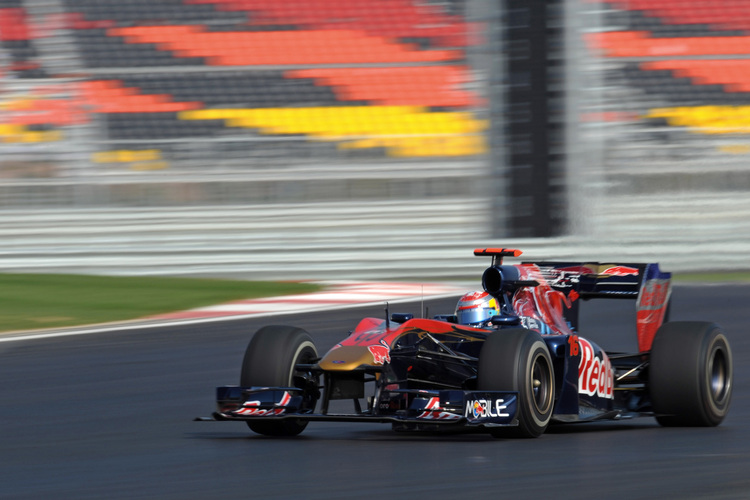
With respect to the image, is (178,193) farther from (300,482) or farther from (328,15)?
(300,482)

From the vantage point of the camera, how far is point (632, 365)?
650 cm

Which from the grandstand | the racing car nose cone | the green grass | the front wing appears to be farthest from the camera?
the grandstand

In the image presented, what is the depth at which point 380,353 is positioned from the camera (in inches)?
221

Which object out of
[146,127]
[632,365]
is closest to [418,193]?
[146,127]

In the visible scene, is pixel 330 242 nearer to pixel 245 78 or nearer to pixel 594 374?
pixel 245 78

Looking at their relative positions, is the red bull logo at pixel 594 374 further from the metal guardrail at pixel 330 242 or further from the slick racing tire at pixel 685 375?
the metal guardrail at pixel 330 242

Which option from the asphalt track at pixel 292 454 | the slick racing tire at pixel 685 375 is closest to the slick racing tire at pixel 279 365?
the asphalt track at pixel 292 454

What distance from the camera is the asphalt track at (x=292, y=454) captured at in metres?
4.57

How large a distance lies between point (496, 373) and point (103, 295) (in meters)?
9.42

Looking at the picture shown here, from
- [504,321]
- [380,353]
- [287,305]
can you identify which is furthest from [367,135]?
[380,353]

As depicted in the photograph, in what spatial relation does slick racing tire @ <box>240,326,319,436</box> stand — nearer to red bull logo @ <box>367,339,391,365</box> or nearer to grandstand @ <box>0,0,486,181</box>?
red bull logo @ <box>367,339,391,365</box>

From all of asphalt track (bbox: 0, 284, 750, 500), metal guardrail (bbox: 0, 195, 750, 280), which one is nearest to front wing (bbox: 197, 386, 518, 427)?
asphalt track (bbox: 0, 284, 750, 500)

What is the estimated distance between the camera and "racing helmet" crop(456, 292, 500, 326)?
6008 millimetres

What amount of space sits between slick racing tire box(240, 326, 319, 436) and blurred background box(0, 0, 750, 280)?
973 cm
